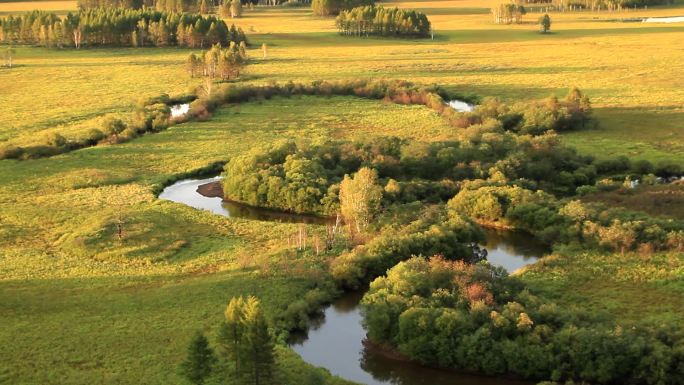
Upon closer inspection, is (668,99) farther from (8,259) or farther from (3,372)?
(3,372)

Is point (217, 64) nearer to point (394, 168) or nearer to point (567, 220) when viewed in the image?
point (394, 168)

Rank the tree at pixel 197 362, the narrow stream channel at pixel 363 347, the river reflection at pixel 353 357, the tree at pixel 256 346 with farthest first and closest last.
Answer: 1. the narrow stream channel at pixel 363 347
2. the river reflection at pixel 353 357
3. the tree at pixel 197 362
4. the tree at pixel 256 346

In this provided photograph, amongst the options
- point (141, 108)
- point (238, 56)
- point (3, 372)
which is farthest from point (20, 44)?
point (3, 372)

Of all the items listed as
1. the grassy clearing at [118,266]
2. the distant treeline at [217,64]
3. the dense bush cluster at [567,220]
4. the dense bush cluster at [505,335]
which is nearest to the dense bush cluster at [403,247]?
the grassy clearing at [118,266]

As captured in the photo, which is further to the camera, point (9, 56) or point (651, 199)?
point (9, 56)

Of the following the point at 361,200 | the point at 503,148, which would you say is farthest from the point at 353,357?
the point at 503,148

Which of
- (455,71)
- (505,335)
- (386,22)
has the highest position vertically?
(386,22)

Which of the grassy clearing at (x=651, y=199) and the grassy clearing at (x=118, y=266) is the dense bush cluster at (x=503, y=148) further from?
the grassy clearing at (x=118, y=266)
